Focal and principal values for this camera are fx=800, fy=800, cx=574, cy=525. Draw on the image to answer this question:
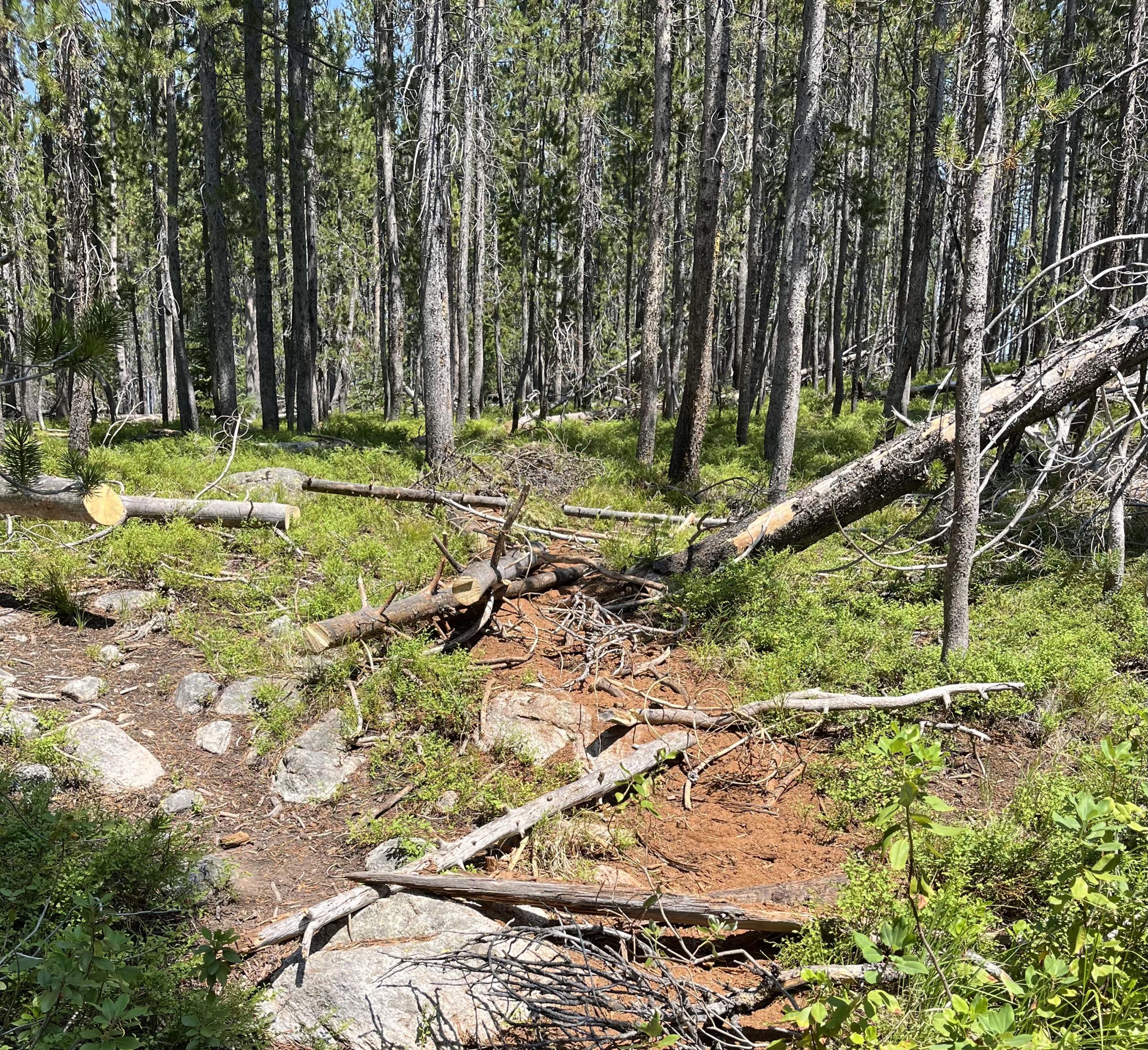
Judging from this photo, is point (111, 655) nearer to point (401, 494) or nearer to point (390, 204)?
point (401, 494)

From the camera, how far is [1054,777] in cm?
436

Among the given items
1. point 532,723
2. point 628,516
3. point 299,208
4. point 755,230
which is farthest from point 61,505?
point 755,230

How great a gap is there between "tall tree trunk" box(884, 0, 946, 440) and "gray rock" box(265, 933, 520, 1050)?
12.0 meters

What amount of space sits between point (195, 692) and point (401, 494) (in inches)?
Answer: 146

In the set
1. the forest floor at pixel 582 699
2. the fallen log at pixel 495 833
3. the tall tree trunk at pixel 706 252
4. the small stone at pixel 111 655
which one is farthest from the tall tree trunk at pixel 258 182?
the fallen log at pixel 495 833

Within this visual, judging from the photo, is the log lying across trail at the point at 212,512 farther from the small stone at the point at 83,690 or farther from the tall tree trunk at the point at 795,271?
the tall tree trunk at the point at 795,271

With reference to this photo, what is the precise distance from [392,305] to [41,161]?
→ 7.94 m

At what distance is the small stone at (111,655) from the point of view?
6590 mm

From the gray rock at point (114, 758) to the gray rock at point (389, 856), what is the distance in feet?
5.91

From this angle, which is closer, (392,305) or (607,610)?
(607,610)

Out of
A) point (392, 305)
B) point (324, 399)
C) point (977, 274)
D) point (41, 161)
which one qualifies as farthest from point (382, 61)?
point (324, 399)

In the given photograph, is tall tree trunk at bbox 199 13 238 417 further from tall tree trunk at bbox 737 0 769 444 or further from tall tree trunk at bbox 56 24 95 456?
tall tree trunk at bbox 737 0 769 444

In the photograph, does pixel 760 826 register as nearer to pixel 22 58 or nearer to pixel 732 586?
pixel 732 586

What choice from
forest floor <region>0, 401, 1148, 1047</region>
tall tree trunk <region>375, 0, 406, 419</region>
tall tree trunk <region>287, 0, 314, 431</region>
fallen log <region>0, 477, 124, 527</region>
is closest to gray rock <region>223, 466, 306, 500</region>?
forest floor <region>0, 401, 1148, 1047</region>
